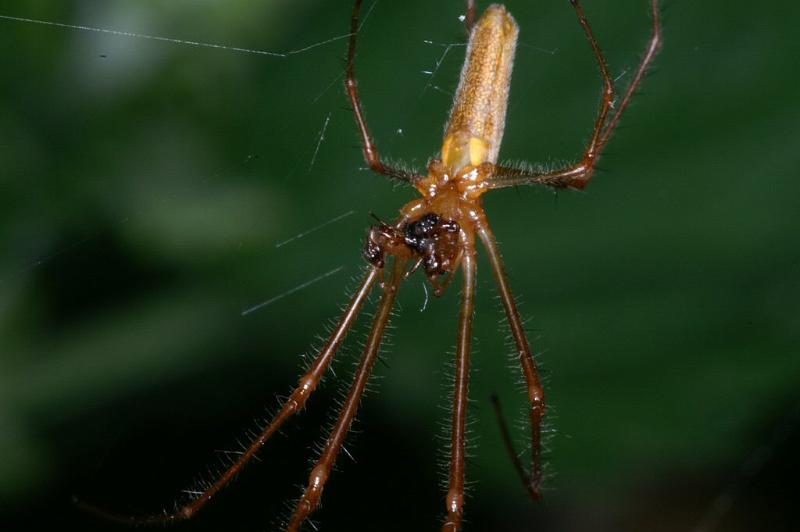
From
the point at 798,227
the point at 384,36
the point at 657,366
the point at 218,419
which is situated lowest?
the point at 218,419

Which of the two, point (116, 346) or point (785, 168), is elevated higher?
point (785, 168)

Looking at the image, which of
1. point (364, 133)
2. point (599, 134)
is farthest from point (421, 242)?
point (599, 134)

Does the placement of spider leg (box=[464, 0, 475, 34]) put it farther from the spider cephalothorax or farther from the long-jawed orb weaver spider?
the spider cephalothorax

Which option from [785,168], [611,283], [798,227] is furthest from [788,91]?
[611,283]

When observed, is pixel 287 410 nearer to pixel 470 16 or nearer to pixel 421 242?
pixel 421 242

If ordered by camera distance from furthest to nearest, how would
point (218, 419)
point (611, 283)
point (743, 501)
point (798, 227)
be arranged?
point (743, 501), point (218, 419), point (611, 283), point (798, 227)

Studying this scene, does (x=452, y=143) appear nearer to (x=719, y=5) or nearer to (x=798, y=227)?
(x=719, y=5)

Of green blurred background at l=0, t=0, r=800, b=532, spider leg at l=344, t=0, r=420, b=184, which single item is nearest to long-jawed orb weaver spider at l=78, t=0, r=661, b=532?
spider leg at l=344, t=0, r=420, b=184
